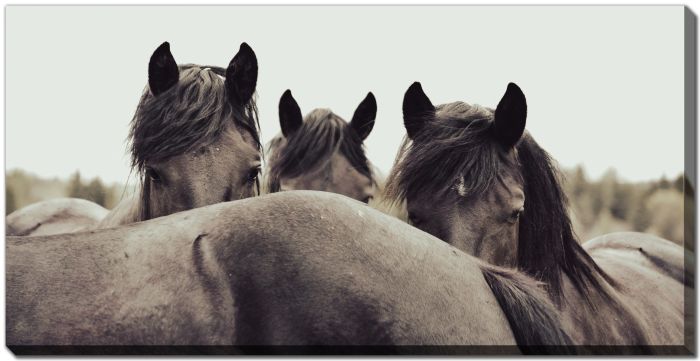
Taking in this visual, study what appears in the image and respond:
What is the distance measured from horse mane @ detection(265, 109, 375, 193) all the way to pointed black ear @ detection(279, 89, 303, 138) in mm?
21

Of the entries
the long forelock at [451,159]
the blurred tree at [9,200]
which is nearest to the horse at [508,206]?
the long forelock at [451,159]

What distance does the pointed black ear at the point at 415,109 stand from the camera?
7.00 ft

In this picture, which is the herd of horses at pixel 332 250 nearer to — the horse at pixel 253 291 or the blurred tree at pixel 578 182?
the horse at pixel 253 291

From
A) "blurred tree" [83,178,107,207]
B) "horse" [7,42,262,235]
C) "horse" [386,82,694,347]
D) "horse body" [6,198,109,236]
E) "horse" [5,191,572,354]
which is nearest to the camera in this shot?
"horse" [5,191,572,354]

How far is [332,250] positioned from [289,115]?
1548 mm

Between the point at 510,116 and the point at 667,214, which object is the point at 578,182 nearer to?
the point at 667,214

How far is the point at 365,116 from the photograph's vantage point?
2768 mm

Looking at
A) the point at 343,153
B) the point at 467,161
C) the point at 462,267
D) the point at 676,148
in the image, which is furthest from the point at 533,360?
the point at 343,153

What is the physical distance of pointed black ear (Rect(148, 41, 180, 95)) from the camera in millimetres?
2129

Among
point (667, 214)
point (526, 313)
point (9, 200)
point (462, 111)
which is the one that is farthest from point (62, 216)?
point (526, 313)

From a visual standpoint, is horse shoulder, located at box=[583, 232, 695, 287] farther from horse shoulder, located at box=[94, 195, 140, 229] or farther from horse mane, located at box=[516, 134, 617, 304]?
horse shoulder, located at box=[94, 195, 140, 229]

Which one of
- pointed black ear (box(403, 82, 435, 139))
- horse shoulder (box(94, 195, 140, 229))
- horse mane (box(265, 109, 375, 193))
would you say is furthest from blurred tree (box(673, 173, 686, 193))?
horse shoulder (box(94, 195, 140, 229))

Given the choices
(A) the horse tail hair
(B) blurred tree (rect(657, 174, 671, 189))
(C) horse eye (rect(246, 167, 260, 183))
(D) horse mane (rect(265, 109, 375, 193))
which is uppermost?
(D) horse mane (rect(265, 109, 375, 193))

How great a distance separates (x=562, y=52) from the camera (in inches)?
90.4
